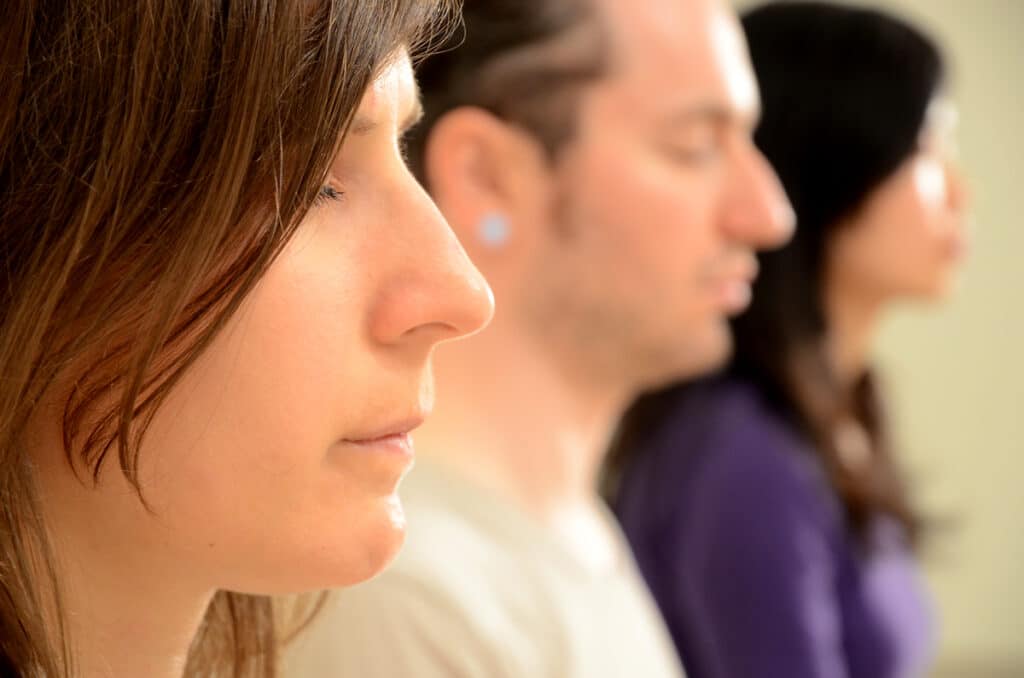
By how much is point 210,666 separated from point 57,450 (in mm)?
216

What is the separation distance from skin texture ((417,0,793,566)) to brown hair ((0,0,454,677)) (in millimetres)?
543

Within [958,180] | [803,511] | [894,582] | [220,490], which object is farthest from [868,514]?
[220,490]

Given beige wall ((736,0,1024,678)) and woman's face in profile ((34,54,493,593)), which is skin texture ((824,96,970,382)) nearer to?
beige wall ((736,0,1024,678))

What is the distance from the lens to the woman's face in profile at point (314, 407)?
60 cm

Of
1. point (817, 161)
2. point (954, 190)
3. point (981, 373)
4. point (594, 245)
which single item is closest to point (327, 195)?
point (594, 245)

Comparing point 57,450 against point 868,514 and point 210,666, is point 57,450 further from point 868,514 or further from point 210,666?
point 868,514

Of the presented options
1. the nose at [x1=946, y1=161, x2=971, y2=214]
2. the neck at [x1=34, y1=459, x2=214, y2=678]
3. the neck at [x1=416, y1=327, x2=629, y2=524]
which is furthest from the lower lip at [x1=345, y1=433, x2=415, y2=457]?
the nose at [x1=946, y1=161, x2=971, y2=214]

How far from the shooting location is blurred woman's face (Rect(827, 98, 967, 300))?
5.98 ft

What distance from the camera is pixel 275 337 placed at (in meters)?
0.61

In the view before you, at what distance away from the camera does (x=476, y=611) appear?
1034mm

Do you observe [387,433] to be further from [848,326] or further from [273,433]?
[848,326]

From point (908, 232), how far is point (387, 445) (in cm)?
136

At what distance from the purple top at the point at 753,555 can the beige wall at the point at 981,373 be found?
1361mm

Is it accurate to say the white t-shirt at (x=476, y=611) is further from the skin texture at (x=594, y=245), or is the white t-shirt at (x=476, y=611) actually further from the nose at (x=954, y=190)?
the nose at (x=954, y=190)
